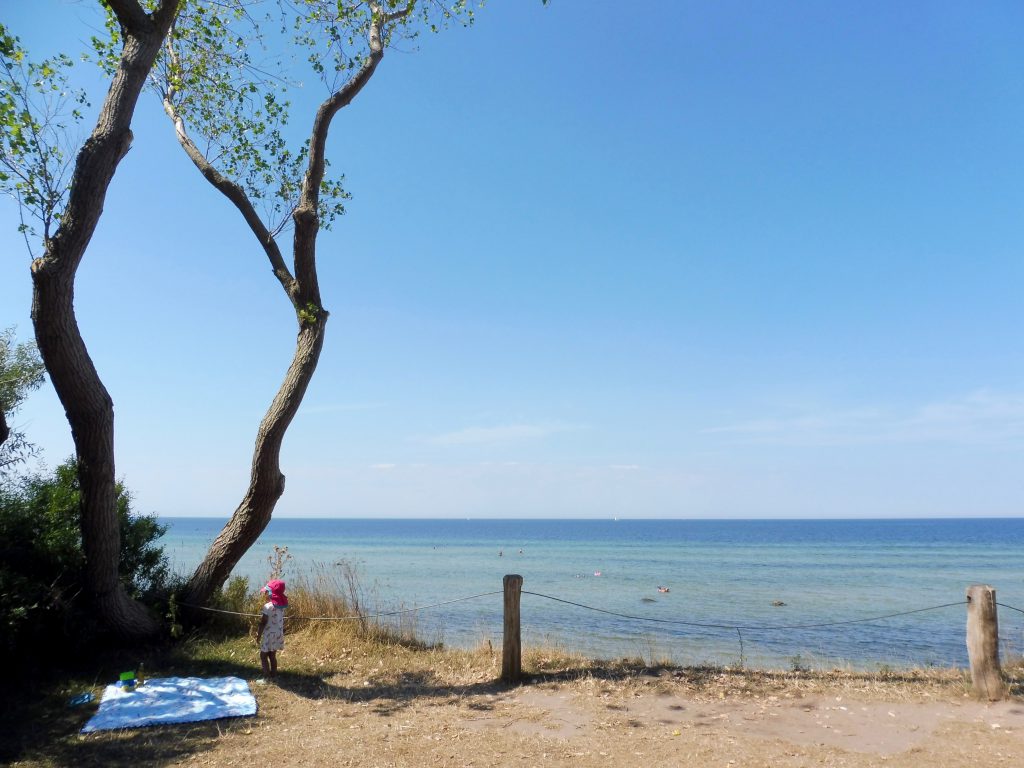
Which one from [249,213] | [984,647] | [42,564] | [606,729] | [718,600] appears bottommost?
[718,600]

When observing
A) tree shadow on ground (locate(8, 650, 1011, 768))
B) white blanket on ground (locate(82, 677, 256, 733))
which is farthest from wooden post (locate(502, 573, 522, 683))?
white blanket on ground (locate(82, 677, 256, 733))

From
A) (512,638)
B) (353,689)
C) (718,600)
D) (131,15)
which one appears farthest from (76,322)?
(718,600)

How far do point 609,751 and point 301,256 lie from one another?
24.1ft

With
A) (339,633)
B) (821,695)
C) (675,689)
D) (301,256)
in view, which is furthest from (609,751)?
(301,256)

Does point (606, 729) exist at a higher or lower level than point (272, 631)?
lower

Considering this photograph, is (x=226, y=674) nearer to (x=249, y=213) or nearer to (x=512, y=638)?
(x=512, y=638)

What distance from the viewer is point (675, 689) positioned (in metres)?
7.55

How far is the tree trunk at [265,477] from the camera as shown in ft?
31.4

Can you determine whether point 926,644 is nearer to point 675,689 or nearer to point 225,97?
point 675,689

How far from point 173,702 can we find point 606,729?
14.2ft

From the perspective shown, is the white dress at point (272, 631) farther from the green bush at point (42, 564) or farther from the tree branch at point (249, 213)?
the tree branch at point (249, 213)

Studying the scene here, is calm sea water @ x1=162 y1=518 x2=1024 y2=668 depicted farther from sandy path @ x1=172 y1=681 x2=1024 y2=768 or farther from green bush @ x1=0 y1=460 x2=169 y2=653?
green bush @ x1=0 y1=460 x2=169 y2=653

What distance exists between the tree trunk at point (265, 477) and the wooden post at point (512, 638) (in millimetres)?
3782

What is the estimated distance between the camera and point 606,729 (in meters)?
6.30
